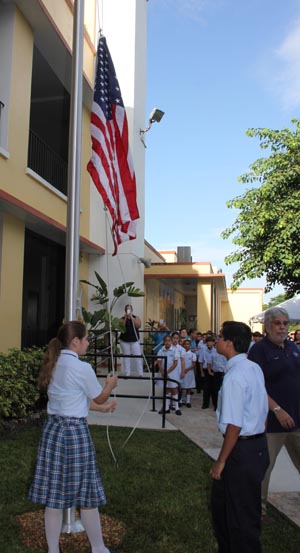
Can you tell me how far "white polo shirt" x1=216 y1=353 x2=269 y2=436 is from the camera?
2840mm

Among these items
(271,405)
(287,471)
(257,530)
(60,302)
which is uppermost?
(60,302)

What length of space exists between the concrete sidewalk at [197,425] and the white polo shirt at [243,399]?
1.72 metres

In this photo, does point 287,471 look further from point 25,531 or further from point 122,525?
point 25,531

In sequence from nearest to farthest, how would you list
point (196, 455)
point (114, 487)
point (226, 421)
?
1. point (226, 421)
2. point (114, 487)
3. point (196, 455)

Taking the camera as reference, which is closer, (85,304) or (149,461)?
(149,461)

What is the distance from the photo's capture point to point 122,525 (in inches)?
155

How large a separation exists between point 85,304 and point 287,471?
8712 mm

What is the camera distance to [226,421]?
2816 millimetres

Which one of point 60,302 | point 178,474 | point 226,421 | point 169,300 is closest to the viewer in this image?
Answer: point 226,421

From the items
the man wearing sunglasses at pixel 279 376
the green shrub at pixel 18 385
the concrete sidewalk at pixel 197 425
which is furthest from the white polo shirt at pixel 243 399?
the green shrub at pixel 18 385

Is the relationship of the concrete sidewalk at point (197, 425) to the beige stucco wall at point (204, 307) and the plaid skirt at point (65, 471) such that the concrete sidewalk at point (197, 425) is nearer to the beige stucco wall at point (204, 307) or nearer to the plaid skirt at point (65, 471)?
the plaid skirt at point (65, 471)

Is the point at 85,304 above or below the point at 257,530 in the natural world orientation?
above

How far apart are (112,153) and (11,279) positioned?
4.81 meters

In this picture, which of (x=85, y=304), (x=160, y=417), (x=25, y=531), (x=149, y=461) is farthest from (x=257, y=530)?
(x=85, y=304)
